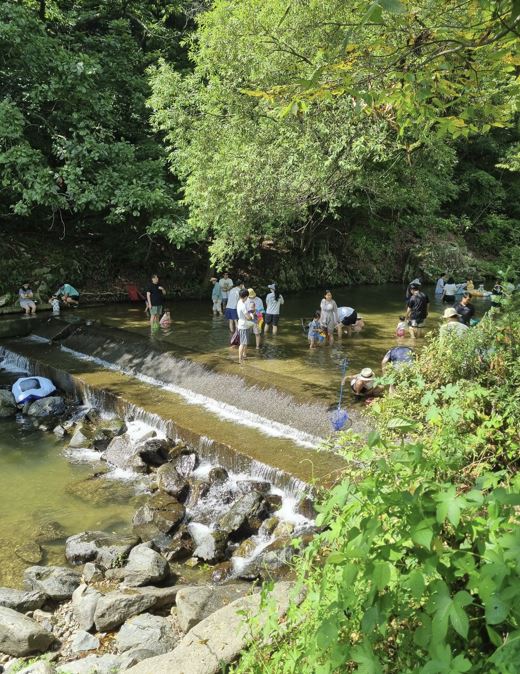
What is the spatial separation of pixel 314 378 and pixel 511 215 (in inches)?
1155

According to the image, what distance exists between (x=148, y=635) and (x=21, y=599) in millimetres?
1744

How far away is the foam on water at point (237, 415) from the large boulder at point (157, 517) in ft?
7.08

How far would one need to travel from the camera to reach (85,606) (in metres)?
5.71

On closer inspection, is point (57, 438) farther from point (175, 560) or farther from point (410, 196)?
point (410, 196)

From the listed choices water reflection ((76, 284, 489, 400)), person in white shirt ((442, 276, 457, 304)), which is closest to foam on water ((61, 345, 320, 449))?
water reflection ((76, 284, 489, 400))

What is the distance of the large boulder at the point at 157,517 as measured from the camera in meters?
7.51

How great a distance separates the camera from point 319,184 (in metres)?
11.5

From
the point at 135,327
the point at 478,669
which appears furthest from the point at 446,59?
the point at 135,327

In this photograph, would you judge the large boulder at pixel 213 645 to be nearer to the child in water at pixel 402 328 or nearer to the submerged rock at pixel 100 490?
the submerged rock at pixel 100 490

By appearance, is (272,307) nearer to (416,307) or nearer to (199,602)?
(416,307)

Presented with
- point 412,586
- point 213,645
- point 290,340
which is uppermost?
point 412,586

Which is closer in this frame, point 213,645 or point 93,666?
point 213,645

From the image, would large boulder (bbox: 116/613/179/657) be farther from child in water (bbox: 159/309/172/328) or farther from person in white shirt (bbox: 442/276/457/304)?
person in white shirt (bbox: 442/276/457/304)

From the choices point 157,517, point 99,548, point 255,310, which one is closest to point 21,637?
point 99,548
